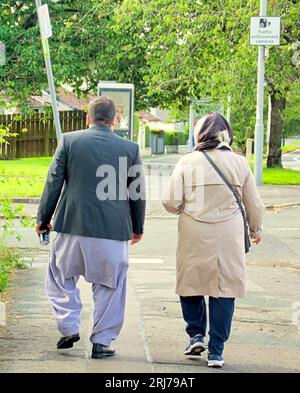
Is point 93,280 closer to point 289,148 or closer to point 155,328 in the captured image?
point 155,328

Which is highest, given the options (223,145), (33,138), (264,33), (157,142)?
(264,33)

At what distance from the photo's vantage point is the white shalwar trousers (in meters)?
7.53

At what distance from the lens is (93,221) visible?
24.7ft

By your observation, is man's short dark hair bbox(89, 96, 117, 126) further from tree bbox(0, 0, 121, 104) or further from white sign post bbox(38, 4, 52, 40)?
tree bbox(0, 0, 121, 104)

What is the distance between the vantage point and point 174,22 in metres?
29.7

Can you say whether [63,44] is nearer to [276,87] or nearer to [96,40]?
[96,40]

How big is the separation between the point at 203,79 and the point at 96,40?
544cm

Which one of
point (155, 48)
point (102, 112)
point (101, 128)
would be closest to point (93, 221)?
point (101, 128)

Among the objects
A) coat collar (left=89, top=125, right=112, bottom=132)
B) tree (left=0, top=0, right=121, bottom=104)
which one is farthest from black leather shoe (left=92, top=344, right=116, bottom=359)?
tree (left=0, top=0, right=121, bottom=104)

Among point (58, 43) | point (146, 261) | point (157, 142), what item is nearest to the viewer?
point (146, 261)

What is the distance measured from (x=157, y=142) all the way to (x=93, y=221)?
5383 centimetres

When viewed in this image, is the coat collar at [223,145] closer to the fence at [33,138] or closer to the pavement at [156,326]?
the pavement at [156,326]

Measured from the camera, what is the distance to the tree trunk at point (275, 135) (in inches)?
1394
